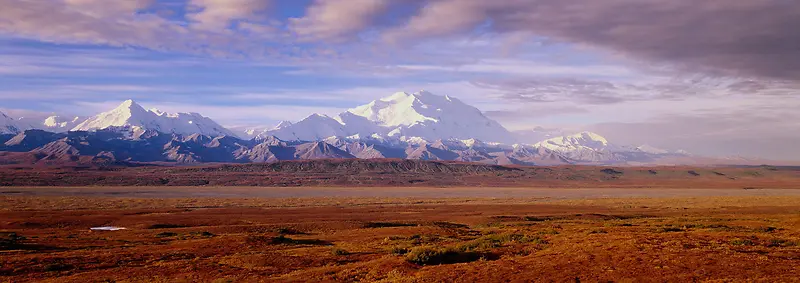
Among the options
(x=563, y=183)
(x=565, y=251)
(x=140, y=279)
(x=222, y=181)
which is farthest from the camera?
(x=563, y=183)

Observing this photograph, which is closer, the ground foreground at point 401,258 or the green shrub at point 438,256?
the ground foreground at point 401,258

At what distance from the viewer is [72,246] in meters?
32.6

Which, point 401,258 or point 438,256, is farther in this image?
point 401,258

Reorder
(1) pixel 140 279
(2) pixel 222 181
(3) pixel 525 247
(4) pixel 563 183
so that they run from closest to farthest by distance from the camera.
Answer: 1. (1) pixel 140 279
2. (3) pixel 525 247
3. (2) pixel 222 181
4. (4) pixel 563 183

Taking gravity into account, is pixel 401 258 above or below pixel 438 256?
below

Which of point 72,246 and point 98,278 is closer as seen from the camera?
point 98,278

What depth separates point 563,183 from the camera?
18525cm

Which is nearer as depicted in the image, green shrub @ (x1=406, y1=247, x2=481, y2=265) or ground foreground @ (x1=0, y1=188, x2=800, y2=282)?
ground foreground @ (x1=0, y1=188, x2=800, y2=282)

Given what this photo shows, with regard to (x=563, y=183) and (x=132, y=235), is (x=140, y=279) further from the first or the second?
(x=563, y=183)

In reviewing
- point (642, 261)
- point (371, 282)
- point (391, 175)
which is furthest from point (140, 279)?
point (391, 175)

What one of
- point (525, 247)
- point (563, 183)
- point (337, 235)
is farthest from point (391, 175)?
point (525, 247)

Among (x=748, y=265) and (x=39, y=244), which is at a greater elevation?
(x=748, y=265)

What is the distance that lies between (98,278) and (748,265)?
2268 cm

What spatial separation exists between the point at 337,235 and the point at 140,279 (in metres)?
20.3
